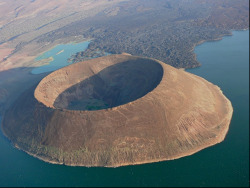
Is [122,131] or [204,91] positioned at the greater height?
[122,131]

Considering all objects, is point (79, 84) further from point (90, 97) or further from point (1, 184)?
point (1, 184)

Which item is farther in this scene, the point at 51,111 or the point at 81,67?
the point at 81,67

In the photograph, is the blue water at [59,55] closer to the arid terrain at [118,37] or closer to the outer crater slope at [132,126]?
the arid terrain at [118,37]

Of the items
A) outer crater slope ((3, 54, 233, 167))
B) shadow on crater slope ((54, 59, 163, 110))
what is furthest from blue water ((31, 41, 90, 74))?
outer crater slope ((3, 54, 233, 167))

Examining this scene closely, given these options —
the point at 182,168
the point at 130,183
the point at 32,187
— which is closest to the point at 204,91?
the point at 182,168

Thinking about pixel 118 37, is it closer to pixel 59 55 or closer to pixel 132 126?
pixel 59 55

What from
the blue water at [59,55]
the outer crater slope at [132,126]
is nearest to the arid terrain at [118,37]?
the outer crater slope at [132,126]
